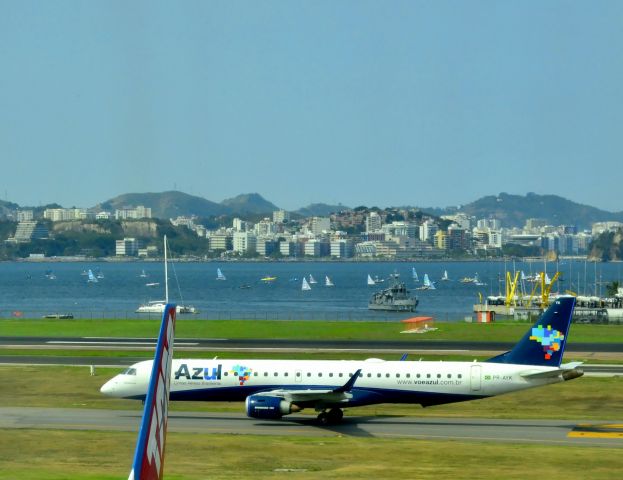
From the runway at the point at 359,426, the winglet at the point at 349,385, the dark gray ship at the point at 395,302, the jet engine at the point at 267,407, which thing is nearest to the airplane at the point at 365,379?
the winglet at the point at 349,385

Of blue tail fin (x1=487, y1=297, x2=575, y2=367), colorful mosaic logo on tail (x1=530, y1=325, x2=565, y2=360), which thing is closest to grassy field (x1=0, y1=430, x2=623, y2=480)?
blue tail fin (x1=487, y1=297, x2=575, y2=367)

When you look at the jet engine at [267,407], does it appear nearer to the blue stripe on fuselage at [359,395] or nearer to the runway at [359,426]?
the runway at [359,426]

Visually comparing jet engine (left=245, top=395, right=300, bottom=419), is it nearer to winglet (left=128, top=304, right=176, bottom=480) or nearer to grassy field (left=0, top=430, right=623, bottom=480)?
grassy field (left=0, top=430, right=623, bottom=480)

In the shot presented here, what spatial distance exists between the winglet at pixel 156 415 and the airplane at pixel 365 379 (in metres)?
33.6

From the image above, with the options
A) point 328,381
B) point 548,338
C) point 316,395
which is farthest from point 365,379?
point 548,338

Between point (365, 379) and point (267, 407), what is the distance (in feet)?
16.0

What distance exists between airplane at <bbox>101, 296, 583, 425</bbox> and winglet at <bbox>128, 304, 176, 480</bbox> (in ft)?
110

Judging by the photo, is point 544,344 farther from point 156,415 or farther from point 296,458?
point 156,415

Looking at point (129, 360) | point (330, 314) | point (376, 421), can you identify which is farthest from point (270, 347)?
point (330, 314)

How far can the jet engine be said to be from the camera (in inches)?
1923

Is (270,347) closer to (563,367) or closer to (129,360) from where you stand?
(129,360)

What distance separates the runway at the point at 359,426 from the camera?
4688cm

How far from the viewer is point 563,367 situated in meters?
49.4

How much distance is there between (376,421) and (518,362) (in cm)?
719
